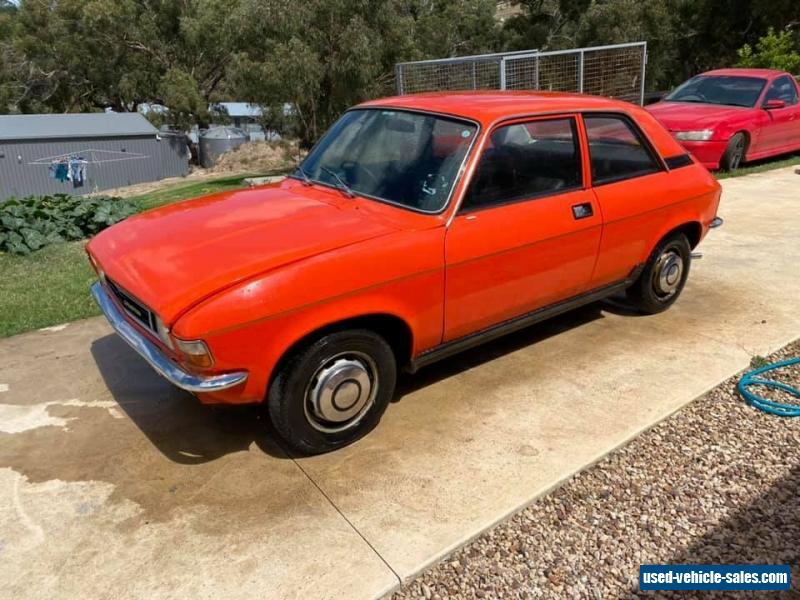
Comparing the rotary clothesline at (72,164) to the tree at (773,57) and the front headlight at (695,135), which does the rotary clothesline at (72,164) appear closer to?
the tree at (773,57)

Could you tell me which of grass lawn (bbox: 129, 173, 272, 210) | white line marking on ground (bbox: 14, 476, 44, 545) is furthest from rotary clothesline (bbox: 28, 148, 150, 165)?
white line marking on ground (bbox: 14, 476, 44, 545)

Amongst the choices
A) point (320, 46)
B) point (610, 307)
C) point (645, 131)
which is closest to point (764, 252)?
point (610, 307)

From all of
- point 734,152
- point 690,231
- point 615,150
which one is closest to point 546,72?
point 734,152

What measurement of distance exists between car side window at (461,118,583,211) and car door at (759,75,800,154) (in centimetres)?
806

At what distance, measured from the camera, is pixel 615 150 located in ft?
14.1

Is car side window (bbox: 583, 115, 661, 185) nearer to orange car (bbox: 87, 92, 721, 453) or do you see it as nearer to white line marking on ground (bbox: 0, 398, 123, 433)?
orange car (bbox: 87, 92, 721, 453)

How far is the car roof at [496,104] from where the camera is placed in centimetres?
371

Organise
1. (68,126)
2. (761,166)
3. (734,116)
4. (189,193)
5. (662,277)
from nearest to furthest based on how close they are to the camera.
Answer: (662,277) < (734,116) < (761,166) < (189,193) < (68,126)

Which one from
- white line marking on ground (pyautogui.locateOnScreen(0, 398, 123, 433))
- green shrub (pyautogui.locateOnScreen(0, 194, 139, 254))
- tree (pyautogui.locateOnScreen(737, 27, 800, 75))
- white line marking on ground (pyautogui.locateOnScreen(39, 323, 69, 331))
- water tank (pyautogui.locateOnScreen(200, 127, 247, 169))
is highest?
tree (pyautogui.locateOnScreen(737, 27, 800, 75))

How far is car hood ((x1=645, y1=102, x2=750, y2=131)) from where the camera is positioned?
959cm

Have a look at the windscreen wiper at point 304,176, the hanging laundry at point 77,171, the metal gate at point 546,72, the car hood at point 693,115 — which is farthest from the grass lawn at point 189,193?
the hanging laundry at point 77,171

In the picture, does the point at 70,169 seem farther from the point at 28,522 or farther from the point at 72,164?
the point at 28,522

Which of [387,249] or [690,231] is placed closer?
[387,249]

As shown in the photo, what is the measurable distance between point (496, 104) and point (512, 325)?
1.33 meters
